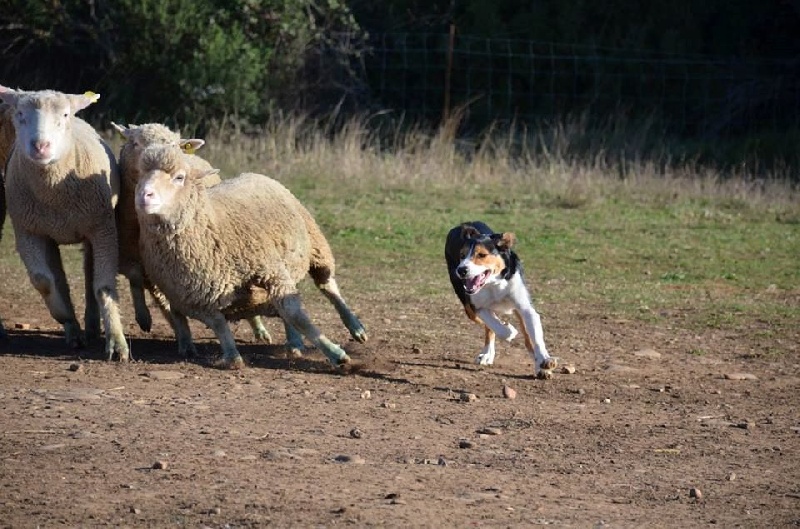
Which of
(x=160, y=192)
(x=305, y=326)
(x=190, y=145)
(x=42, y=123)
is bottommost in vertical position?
(x=305, y=326)

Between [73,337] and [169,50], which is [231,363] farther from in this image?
[169,50]

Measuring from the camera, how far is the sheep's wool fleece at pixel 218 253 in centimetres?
834

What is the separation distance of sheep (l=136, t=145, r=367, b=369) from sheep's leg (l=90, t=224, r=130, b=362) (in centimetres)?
24

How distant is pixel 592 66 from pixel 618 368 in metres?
16.1

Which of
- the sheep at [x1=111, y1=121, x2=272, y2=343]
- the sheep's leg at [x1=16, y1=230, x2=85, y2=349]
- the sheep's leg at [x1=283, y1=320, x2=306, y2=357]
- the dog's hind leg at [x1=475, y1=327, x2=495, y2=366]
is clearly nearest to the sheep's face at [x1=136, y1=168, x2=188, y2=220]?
the sheep at [x1=111, y1=121, x2=272, y2=343]

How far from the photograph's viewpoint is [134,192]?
8766 millimetres

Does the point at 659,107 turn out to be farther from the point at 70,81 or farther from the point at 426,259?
the point at 426,259

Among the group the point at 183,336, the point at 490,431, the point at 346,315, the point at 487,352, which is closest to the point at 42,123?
the point at 183,336

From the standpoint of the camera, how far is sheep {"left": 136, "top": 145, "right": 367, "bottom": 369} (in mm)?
8211

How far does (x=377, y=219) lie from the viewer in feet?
50.6

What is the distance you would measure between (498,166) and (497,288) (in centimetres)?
944

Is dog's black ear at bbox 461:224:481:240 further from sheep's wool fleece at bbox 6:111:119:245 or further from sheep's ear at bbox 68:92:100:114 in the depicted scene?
sheep's ear at bbox 68:92:100:114

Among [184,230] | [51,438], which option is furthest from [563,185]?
[51,438]

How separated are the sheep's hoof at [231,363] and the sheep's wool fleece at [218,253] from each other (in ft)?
1.02
